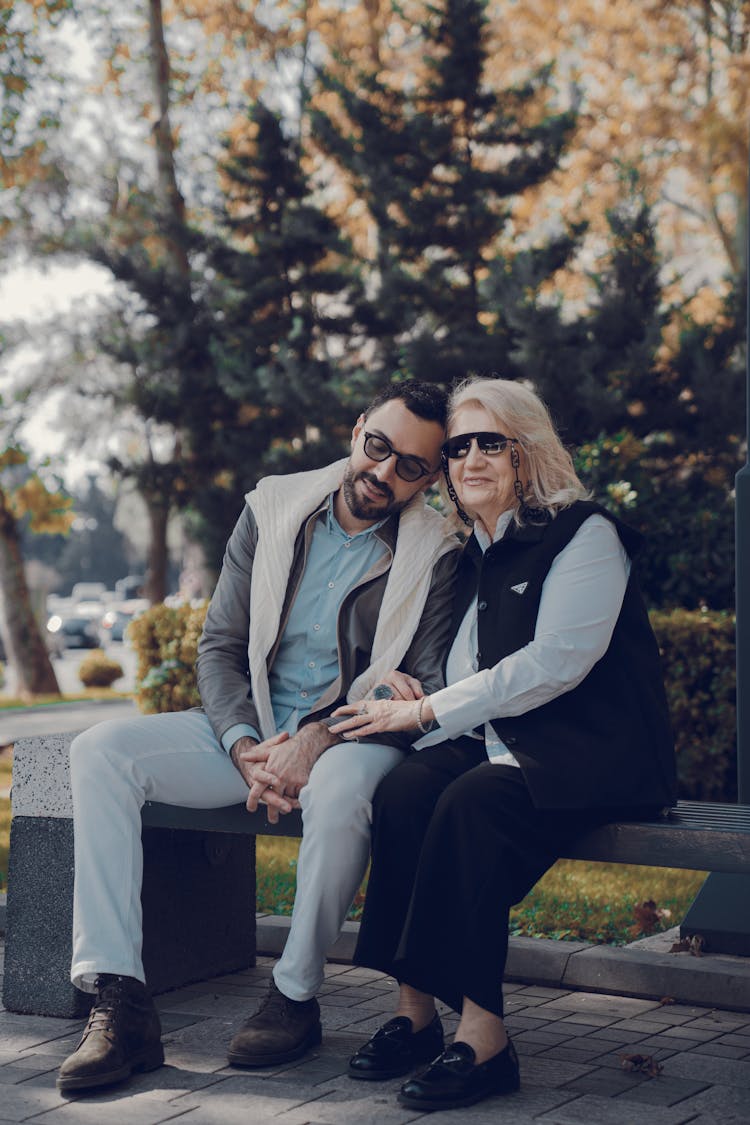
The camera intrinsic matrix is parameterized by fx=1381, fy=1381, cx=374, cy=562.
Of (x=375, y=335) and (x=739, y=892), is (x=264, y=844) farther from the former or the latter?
(x=375, y=335)

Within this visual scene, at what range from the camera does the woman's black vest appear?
352 centimetres

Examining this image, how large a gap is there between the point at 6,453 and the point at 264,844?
30.2 ft

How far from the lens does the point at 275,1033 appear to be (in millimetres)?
3637

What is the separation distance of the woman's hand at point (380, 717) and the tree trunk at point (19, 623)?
58.3 ft

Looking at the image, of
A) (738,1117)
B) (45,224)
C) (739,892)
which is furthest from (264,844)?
(45,224)

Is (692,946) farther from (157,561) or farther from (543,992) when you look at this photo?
(157,561)

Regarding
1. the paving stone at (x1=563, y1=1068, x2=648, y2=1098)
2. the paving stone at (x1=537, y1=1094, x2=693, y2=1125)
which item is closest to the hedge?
the paving stone at (x1=563, y1=1068, x2=648, y2=1098)

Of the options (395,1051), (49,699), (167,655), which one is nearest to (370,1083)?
(395,1051)

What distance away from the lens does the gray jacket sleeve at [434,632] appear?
13.4 ft

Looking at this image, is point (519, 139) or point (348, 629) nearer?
point (348, 629)

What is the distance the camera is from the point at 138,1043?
141 inches

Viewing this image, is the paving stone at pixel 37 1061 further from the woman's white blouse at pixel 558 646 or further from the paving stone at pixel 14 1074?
the woman's white blouse at pixel 558 646

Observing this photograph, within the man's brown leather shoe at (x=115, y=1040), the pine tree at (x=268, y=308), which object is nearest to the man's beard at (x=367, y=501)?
the man's brown leather shoe at (x=115, y=1040)

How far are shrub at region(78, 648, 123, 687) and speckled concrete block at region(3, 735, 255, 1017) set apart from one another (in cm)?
2355
